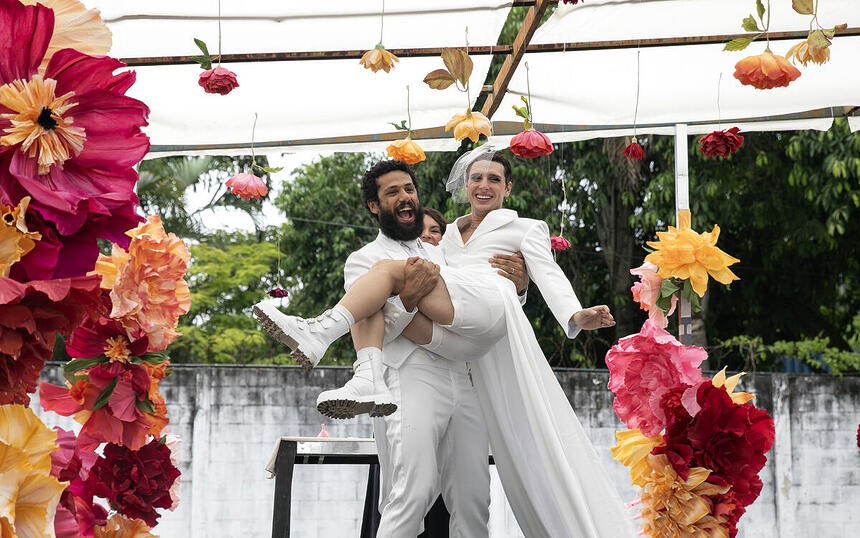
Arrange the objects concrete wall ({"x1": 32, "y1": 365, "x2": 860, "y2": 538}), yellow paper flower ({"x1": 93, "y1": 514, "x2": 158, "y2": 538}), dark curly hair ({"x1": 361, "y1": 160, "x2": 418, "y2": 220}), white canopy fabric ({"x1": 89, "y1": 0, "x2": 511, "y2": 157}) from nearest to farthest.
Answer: yellow paper flower ({"x1": 93, "y1": 514, "x2": 158, "y2": 538}) → dark curly hair ({"x1": 361, "y1": 160, "x2": 418, "y2": 220}) → white canopy fabric ({"x1": 89, "y1": 0, "x2": 511, "y2": 157}) → concrete wall ({"x1": 32, "y1": 365, "x2": 860, "y2": 538})

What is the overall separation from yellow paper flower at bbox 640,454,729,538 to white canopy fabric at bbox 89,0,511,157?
9.80 ft

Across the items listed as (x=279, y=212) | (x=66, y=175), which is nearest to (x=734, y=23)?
(x=66, y=175)

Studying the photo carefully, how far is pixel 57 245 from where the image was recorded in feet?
2.02

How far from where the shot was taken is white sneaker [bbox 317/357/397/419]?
9.30 ft

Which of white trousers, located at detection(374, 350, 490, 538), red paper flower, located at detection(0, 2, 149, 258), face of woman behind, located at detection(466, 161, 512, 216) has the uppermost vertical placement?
face of woman behind, located at detection(466, 161, 512, 216)

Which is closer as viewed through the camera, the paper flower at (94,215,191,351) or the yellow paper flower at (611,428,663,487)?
the paper flower at (94,215,191,351)

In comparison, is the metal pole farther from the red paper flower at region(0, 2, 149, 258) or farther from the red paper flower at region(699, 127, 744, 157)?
the red paper flower at region(0, 2, 149, 258)

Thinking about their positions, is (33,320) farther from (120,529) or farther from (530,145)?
(530,145)

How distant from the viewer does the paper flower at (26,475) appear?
1.90ft

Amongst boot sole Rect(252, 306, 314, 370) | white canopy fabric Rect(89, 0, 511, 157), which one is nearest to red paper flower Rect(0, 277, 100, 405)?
boot sole Rect(252, 306, 314, 370)

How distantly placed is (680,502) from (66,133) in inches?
75.7

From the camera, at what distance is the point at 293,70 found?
217 inches

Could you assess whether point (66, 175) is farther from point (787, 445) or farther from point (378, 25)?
point (787, 445)

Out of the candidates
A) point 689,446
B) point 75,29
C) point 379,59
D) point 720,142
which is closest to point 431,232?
point 379,59
